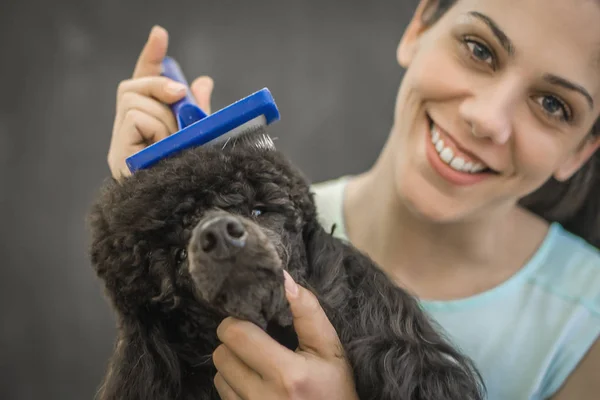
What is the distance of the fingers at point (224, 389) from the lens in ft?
2.01

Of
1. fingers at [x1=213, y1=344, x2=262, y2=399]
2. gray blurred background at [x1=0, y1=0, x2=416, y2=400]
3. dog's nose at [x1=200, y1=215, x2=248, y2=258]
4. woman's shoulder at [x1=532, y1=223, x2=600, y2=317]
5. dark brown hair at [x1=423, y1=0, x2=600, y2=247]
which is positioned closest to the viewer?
dog's nose at [x1=200, y1=215, x2=248, y2=258]

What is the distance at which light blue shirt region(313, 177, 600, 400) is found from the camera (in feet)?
3.01

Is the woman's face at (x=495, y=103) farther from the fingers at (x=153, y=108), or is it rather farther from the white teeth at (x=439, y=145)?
the fingers at (x=153, y=108)

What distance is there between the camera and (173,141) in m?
0.62

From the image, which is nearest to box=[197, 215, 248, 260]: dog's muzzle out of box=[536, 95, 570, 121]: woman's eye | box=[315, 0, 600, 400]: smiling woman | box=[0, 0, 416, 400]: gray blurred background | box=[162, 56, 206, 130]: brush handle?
box=[162, 56, 206, 130]: brush handle

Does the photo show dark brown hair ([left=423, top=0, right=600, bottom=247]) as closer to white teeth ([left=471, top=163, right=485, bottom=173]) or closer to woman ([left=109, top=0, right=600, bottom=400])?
woman ([left=109, top=0, right=600, bottom=400])

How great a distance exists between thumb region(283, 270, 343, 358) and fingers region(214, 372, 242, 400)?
3.7 inches

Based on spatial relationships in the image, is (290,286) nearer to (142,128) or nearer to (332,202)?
(142,128)

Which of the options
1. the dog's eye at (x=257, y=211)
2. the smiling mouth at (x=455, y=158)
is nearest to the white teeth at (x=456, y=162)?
the smiling mouth at (x=455, y=158)

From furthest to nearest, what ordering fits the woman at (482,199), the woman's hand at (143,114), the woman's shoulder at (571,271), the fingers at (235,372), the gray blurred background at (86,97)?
the gray blurred background at (86,97) < the woman's shoulder at (571,271) < the woman's hand at (143,114) < the woman at (482,199) < the fingers at (235,372)

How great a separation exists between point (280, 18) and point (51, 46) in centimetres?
53

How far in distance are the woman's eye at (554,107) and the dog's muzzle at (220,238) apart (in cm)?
53

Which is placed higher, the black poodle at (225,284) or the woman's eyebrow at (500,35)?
the woman's eyebrow at (500,35)

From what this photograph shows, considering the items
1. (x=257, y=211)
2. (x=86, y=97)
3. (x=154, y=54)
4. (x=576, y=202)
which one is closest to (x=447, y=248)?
(x=576, y=202)
